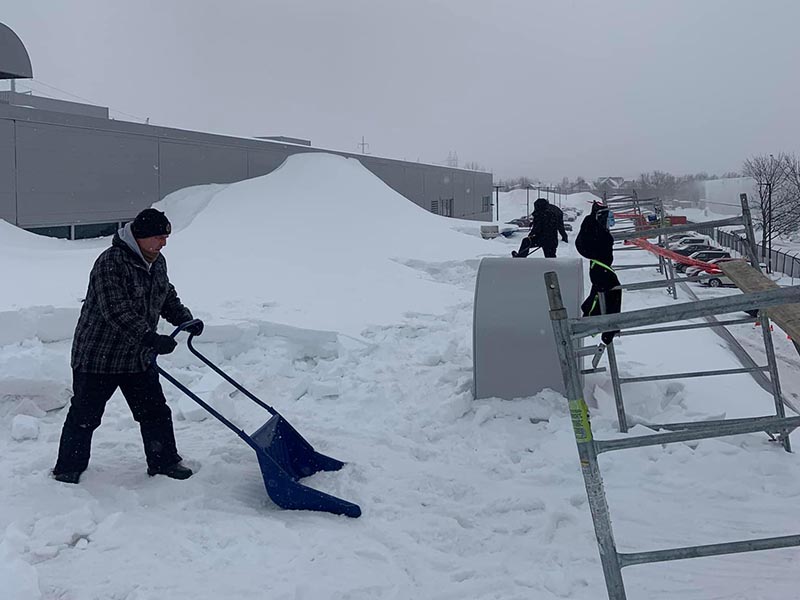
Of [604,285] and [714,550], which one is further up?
→ [604,285]

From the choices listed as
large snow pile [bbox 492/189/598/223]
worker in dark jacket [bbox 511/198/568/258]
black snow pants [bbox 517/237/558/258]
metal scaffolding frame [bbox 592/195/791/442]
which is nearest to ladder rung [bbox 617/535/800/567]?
metal scaffolding frame [bbox 592/195/791/442]

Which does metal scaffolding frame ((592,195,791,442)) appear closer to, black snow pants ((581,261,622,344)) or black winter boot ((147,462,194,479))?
black snow pants ((581,261,622,344))

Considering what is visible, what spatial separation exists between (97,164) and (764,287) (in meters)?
14.5

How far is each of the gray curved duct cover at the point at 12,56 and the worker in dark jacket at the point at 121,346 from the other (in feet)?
48.3

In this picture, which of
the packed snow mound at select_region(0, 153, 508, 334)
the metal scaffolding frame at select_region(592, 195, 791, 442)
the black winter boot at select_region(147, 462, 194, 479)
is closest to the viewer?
the black winter boot at select_region(147, 462, 194, 479)

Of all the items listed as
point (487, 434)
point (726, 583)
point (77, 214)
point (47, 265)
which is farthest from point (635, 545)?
point (77, 214)

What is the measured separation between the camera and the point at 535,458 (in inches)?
205

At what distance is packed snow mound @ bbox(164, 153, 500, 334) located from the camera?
33.0ft

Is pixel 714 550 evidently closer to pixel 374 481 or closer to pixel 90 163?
pixel 374 481

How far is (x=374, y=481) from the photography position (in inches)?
Answer: 188

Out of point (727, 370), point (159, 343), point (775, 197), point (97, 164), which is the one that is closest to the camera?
point (159, 343)

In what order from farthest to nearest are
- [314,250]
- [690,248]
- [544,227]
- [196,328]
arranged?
1. [690,248]
2. [314,250]
3. [544,227]
4. [196,328]

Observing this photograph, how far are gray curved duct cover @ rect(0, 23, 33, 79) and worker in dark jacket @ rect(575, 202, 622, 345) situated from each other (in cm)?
1532

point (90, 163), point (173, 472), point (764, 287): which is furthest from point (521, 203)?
point (173, 472)
